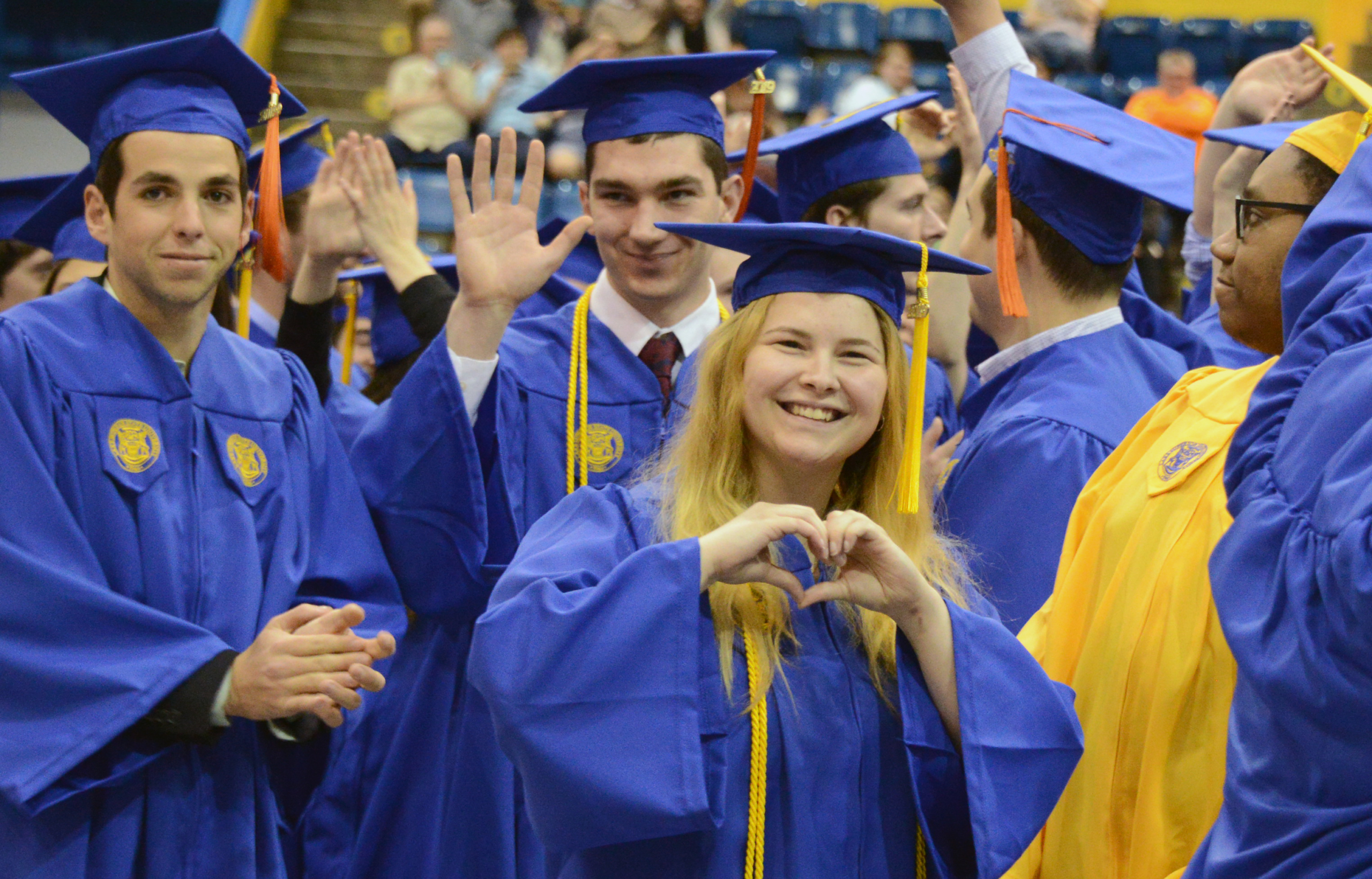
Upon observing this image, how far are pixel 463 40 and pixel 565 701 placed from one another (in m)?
9.47

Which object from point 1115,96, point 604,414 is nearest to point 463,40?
point 1115,96

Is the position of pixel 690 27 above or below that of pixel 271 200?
above

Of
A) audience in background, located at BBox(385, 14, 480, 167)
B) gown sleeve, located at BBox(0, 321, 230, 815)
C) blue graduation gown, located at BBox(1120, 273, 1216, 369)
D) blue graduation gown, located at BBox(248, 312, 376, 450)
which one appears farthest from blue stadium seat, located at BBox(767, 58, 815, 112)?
gown sleeve, located at BBox(0, 321, 230, 815)

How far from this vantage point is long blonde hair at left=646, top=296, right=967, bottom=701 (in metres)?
2.05

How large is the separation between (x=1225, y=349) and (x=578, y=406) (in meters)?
2.02

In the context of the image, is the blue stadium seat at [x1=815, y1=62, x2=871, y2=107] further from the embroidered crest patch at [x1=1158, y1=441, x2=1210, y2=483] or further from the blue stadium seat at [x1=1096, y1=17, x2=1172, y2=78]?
the embroidered crest patch at [x1=1158, y1=441, x2=1210, y2=483]

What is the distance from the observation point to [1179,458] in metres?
2.33

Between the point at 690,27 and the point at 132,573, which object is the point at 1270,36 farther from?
the point at 132,573

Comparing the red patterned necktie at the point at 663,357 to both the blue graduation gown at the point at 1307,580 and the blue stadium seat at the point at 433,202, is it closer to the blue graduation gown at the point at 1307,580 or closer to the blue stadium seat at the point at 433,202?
the blue graduation gown at the point at 1307,580

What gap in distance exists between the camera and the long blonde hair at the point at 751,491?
2.05 m

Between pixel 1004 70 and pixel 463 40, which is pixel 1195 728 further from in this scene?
pixel 463 40

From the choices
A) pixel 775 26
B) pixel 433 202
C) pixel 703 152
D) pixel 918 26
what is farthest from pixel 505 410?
pixel 918 26

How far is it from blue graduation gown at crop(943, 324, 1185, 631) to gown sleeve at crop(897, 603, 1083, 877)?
48 centimetres

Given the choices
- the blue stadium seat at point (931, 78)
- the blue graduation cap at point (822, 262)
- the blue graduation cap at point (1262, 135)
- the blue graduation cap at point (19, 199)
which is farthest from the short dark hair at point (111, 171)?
the blue stadium seat at point (931, 78)
